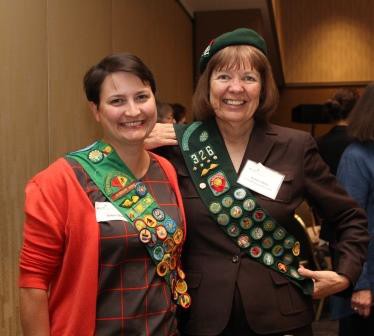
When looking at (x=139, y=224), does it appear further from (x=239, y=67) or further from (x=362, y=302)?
(x=362, y=302)

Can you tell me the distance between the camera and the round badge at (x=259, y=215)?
1.78m

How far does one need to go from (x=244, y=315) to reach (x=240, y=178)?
40 centimetres

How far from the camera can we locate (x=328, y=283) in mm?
1837

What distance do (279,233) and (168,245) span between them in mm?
378

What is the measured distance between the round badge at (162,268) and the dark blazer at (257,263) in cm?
21

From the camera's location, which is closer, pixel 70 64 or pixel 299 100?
pixel 70 64

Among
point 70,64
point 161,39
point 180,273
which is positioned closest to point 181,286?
point 180,273

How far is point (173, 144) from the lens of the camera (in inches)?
74.6

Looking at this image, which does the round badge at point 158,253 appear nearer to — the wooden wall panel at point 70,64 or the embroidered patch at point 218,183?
the embroidered patch at point 218,183

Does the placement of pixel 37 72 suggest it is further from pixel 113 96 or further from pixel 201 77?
pixel 113 96

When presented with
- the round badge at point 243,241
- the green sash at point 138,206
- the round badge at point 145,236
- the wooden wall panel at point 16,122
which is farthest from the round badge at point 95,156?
the wooden wall panel at point 16,122

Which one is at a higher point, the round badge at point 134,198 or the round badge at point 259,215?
the round badge at point 134,198

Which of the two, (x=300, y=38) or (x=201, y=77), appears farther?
(x=300, y=38)

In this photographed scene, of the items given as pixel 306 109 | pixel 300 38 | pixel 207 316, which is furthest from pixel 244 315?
pixel 300 38
